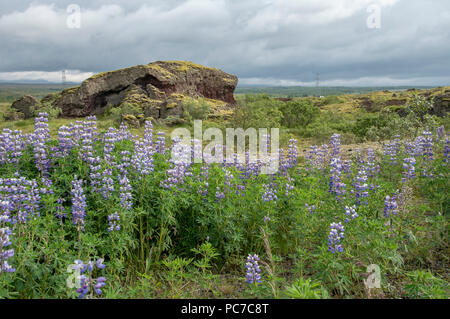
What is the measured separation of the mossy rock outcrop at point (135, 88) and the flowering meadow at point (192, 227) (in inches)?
903

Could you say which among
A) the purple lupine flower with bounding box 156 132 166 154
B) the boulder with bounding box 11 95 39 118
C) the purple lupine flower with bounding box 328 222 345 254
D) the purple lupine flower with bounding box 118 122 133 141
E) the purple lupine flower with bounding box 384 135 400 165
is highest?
the boulder with bounding box 11 95 39 118

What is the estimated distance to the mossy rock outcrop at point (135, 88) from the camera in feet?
92.5

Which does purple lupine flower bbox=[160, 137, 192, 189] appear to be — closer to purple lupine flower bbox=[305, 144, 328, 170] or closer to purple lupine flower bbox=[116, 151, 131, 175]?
purple lupine flower bbox=[116, 151, 131, 175]

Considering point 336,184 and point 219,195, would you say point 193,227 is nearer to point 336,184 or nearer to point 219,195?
point 219,195

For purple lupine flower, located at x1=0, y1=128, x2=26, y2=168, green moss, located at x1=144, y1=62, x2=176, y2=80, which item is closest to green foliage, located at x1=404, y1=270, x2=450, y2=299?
purple lupine flower, located at x1=0, y1=128, x2=26, y2=168

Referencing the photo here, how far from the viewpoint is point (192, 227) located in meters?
3.90

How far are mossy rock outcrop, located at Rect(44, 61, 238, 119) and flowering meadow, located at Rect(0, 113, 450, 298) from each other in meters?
22.9

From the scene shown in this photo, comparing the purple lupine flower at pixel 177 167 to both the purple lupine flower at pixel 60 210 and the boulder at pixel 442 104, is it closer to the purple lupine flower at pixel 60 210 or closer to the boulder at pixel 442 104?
the purple lupine flower at pixel 60 210

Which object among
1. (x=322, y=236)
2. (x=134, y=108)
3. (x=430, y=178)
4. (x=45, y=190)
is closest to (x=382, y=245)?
(x=322, y=236)

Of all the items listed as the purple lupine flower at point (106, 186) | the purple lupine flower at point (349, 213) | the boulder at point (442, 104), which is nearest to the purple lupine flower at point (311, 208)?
the purple lupine flower at point (349, 213)

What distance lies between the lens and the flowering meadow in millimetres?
2857

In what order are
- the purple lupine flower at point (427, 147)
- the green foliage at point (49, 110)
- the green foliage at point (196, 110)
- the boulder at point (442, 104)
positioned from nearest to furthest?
the purple lupine flower at point (427, 147) < the boulder at point (442, 104) < the green foliage at point (196, 110) < the green foliage at point (49, 110)
